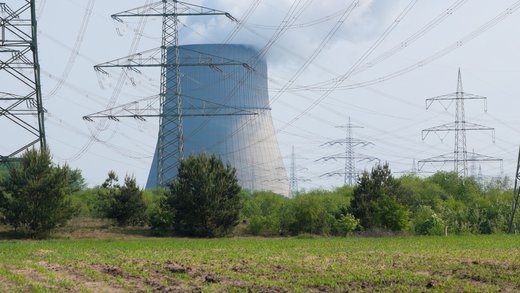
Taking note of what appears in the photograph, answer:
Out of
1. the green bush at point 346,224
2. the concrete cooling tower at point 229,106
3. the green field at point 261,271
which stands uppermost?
the concrete cooling tower at point 229,106

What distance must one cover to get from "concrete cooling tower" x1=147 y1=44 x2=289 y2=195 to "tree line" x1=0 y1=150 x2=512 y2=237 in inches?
183

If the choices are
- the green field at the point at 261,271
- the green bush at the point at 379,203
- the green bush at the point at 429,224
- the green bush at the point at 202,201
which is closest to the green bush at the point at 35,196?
the green bush at the point at 202,201

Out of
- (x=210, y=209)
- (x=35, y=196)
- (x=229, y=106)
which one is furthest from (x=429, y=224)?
(x=35, y=196)

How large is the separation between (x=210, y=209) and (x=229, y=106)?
15.1 meters

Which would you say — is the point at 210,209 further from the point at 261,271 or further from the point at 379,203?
the point at 261,271

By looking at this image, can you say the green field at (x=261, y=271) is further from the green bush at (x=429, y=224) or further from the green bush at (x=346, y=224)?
the green bush at (x=429, y=224)

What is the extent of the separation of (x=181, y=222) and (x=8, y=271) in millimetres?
22180

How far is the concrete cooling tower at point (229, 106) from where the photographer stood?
5244cm

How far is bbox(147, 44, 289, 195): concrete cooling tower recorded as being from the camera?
52438mm

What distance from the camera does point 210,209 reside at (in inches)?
1526

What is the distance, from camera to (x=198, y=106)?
5419 cm

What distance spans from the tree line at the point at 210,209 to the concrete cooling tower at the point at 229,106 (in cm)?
465

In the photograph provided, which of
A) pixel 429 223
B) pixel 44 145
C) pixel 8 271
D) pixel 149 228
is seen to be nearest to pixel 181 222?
pixel 149 228

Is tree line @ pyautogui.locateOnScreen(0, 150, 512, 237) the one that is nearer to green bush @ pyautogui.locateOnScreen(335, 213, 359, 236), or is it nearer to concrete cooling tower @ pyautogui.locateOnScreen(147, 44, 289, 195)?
green bush @ pyautogui.locateOnScreen(335, 213, 359, 236)
